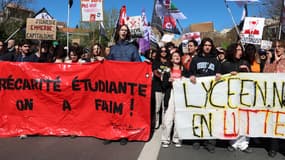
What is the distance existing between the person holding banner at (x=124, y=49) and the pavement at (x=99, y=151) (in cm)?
141

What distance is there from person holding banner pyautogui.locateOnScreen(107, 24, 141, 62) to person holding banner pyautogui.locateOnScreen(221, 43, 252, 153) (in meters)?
1.51

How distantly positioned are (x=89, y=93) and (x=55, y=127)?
82cm

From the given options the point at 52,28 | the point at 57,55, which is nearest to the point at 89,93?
the point at 57,55

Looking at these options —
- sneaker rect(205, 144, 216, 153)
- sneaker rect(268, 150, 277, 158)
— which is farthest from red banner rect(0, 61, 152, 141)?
sneaker rect(268, 150, 277, 158)

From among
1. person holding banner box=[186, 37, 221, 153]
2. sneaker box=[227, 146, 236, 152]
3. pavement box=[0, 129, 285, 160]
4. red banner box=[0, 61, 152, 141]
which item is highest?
person holding banner box=[186, 37, 221, 153]

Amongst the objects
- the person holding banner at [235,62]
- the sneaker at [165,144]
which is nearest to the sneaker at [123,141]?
the sneaker at [165,144]

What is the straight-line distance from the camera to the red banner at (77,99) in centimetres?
666

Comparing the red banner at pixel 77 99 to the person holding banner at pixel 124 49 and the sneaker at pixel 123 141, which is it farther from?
the person holding banner at pixel 124 49

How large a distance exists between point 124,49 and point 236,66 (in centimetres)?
185

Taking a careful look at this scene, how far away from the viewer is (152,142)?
260 inches

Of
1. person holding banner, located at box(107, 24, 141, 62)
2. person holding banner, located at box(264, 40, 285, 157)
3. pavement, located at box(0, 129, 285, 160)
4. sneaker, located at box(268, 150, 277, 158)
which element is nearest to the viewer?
pavement, located at box(0, 129, 285, 160)

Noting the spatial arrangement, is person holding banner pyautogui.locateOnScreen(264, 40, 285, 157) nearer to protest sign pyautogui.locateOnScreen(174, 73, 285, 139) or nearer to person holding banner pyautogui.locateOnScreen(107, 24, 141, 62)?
protest sign pyautogui.locateOnScreen(174, 73, 285, 139)

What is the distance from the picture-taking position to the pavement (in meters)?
5.76

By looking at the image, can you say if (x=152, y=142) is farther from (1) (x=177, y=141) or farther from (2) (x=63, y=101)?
Answer: (2) (x=63, y=101)
